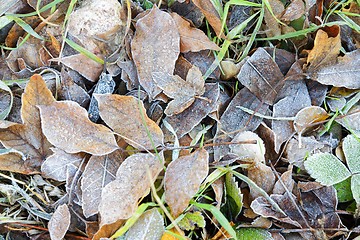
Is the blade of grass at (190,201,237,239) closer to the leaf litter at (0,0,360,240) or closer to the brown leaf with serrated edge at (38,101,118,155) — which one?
the leaf litter at (0,0,360,240)

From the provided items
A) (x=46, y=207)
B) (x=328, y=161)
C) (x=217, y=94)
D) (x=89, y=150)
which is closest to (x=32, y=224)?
(x=46, y=207)

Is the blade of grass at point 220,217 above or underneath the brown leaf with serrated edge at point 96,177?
underneath

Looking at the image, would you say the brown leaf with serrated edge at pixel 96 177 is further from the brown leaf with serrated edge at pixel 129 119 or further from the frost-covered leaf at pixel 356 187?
the frost-covered leaf at pixel 356 187

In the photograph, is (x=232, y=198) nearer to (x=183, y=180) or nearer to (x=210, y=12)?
(x=183, y=180)

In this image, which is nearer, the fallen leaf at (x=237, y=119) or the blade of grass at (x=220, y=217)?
the blade of grass at (x=220, y=217)

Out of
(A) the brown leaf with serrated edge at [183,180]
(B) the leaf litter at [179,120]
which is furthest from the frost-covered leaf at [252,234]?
(A) the brown leaf with serrated edge at [183,180]

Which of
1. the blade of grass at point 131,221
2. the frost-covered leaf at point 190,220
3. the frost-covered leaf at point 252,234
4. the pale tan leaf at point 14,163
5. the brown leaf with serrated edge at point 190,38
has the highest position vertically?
the brown leaf with serrated edge at point 190,38

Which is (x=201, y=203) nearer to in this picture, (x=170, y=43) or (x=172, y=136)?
(x=172, y=136)
